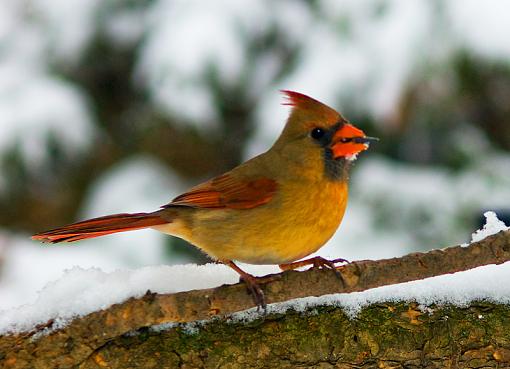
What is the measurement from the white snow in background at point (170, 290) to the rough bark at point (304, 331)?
23mm

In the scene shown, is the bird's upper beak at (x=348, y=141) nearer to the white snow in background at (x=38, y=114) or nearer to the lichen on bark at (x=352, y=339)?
the lichen on bark at (x=352, y=339)

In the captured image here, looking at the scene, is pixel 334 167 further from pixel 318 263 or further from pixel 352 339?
pixel 352 339

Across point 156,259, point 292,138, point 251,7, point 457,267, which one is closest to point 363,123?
point 251,7

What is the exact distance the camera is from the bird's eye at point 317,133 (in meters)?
2.18

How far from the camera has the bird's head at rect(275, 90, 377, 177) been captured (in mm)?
2135

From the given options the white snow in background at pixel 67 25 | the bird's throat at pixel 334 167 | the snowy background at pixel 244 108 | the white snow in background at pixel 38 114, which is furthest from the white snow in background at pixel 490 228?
the white snow in background at pixel 67 25

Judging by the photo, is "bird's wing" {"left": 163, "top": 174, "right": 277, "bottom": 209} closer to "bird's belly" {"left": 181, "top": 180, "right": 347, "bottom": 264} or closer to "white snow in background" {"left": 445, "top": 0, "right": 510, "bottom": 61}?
"bird's belly" {"left": 181, "top": 180, "right": 347, "bottom": 264}

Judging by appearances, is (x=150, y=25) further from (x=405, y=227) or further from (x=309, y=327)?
(x=309, y=327)

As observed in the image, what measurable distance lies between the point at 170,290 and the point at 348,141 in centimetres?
61

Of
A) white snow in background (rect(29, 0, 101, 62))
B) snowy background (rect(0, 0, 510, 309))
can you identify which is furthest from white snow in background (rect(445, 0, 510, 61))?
white snow in background (rect(29, 0, 101, 62))

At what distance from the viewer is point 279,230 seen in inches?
80.0

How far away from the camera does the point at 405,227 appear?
390cm

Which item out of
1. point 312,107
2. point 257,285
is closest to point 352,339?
point 257,285

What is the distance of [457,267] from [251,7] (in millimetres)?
2620
